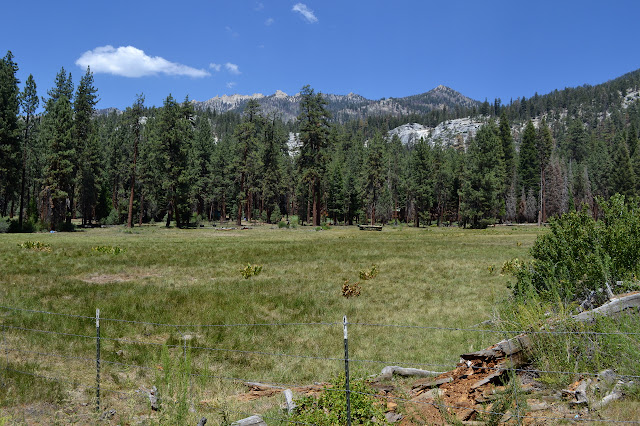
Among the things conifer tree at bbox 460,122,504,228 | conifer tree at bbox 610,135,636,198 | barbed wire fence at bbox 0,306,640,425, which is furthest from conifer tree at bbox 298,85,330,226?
conifer tree at bbox 610,135,636,198

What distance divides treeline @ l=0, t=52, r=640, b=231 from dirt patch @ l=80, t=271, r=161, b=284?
39.0 metres

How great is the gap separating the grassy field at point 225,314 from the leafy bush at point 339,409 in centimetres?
98

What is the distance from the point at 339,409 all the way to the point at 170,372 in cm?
281

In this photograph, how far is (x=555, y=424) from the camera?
5.16 metres

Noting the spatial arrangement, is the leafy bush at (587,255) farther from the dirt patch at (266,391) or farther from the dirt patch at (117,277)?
the dirt patch at (117,277)

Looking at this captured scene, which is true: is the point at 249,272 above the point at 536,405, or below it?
below

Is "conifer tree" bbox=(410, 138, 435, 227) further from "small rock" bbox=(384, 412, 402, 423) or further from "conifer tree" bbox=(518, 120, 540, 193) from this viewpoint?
"small rock" bbox=(384, 412, 402, 423)

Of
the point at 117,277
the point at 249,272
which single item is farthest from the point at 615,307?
the point at 117,277

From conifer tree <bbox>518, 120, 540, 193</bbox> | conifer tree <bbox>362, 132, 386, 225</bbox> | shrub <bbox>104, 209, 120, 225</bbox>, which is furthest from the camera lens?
conifer tree <bbox>518, 120, 540, 193</bbox>

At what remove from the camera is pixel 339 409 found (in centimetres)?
571

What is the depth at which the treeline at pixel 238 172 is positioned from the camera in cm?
5406

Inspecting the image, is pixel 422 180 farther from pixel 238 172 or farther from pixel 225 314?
pixel 225 314

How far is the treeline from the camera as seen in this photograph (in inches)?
2128

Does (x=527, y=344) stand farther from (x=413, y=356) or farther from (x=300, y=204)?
(x=300, y=204)
